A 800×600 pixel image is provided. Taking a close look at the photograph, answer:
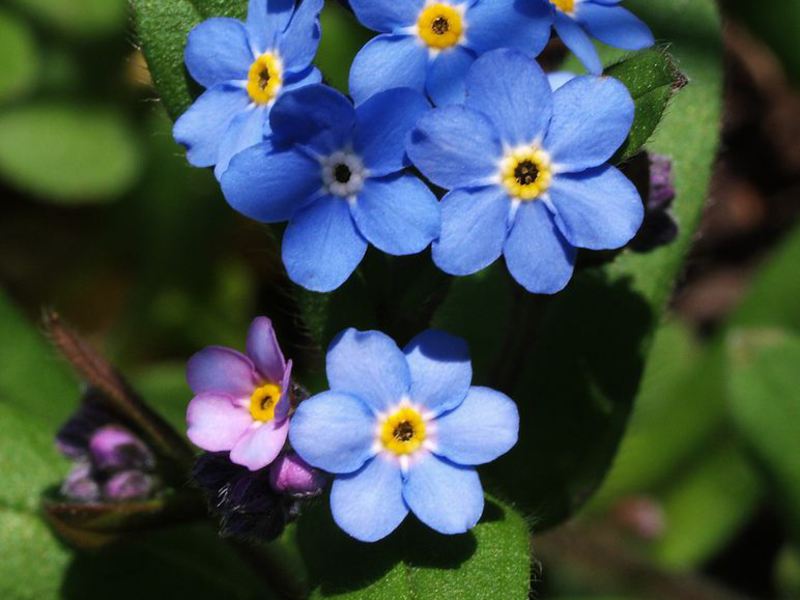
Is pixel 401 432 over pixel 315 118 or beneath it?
beneath

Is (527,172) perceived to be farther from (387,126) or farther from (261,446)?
(261,446)

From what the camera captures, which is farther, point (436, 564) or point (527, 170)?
point (436, 564)

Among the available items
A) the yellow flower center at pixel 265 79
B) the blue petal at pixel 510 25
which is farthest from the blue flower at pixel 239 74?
the blue petal at pixel 510 25

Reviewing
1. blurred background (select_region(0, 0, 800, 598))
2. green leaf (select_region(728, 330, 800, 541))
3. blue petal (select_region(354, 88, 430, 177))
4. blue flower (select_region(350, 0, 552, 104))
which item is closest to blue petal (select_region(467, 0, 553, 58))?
blue flower (select_region(350, 0, 552, 104))

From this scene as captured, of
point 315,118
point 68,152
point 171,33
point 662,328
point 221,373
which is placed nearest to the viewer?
point 315,118

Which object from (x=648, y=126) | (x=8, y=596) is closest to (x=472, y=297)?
(x=648, y=126)

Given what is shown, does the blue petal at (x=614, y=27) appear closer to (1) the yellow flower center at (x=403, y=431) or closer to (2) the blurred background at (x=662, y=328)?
(1) the yellow flower center at (x=403, y=431)

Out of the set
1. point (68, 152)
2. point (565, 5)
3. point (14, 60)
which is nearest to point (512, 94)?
point (565, 5)
